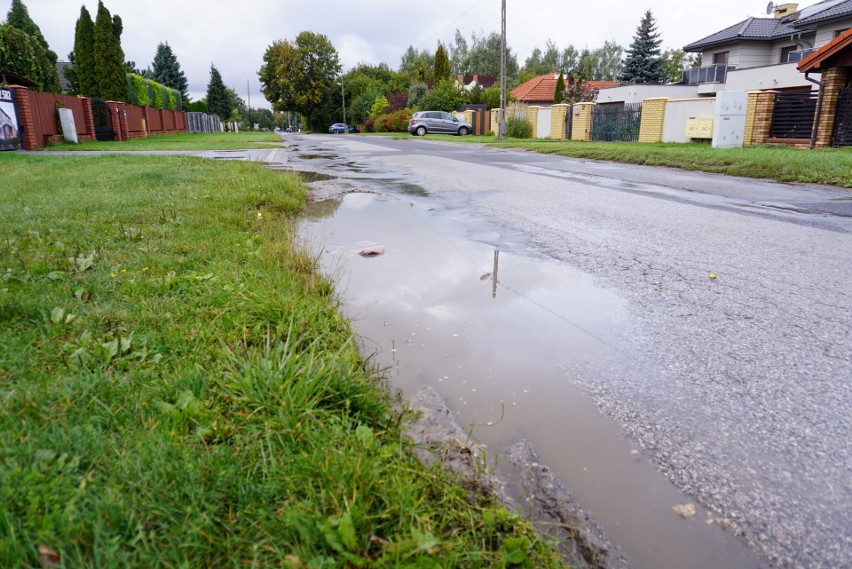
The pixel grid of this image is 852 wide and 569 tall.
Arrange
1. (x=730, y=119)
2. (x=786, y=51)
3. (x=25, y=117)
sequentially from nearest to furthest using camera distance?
1. (x=730, y=119)
2. (x=25, y=117)
3. (x=786, y=51)

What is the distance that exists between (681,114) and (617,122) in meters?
4.34

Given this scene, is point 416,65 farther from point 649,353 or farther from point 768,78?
point 649,353

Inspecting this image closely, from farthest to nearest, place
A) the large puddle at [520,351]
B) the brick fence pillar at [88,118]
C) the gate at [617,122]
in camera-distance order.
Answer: the gate at [617,122] < the brick fence pillar at [88,118] < the large puddle at [520,351]

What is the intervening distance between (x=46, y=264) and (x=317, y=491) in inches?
123

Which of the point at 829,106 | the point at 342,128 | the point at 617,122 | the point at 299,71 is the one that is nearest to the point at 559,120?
the point at 617,122

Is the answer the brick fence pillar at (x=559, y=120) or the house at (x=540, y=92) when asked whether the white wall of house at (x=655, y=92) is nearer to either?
the brick fence pillar at (x=559, y=120)

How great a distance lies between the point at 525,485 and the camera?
2133 mm

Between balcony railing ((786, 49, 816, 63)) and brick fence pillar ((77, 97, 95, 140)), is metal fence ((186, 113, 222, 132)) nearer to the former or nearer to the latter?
brick fence pillar ((77, 97, 95, 140))

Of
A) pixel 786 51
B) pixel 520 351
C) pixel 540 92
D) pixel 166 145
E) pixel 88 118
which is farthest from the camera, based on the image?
pixel 540 92

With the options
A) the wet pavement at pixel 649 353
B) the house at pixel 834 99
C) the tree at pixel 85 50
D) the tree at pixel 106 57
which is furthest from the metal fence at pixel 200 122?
the wet pavement at pixel 649 353

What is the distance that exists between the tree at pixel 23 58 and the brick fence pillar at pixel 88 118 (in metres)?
1.77

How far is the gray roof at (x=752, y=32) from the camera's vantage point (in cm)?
3678

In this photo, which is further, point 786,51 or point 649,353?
point 786,51

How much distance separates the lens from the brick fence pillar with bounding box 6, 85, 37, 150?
66.1ft
